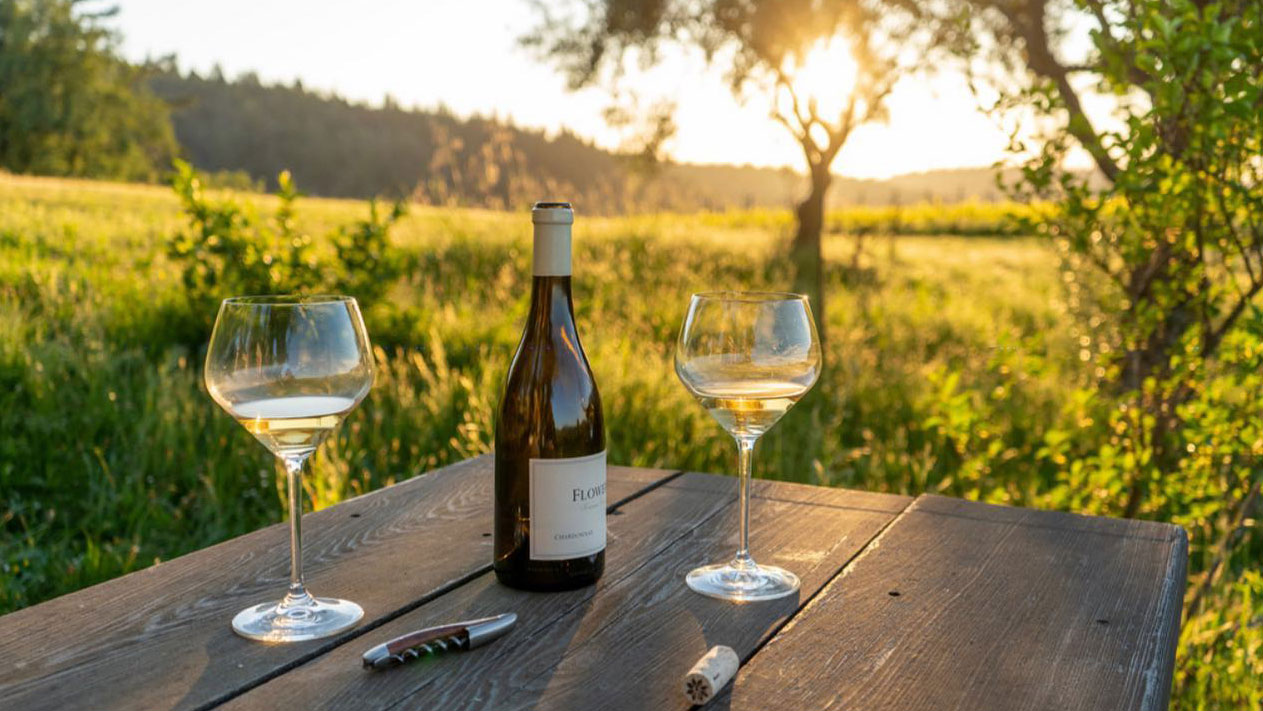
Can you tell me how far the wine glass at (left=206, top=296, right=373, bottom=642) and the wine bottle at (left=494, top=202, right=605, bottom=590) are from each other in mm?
266

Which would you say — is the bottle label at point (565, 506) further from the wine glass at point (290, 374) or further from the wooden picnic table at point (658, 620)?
the wine glass at point (290, 374)

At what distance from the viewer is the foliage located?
5.53 m

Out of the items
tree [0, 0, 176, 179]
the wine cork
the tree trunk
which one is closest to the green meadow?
the wine cork

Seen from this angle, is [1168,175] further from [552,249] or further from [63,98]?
[63,98]

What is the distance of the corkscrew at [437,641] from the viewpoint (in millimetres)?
1206

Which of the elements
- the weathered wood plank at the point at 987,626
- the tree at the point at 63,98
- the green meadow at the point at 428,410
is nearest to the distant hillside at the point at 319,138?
the tree at the point at 63,98

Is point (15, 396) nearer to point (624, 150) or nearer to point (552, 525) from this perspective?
point (552, 525)

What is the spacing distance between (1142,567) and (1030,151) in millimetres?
1898

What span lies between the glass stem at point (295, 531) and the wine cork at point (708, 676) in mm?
512

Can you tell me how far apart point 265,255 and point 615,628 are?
4.67 metres

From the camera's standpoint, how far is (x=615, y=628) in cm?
136

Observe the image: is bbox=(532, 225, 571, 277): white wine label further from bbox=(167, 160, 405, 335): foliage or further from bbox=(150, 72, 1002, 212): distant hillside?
bbox=(150, 72, 1002, 212): distant hillside

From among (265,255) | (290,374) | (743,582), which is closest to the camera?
(290,374)

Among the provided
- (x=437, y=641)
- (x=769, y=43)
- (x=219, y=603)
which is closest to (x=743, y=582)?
(x=437, y=641)
